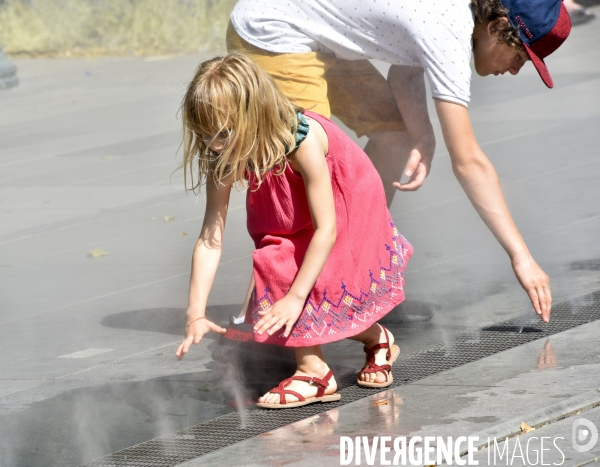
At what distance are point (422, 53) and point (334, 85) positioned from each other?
24.1 inches

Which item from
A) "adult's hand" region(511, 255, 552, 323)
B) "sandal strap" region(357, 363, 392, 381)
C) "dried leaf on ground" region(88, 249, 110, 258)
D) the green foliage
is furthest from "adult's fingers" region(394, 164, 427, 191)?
the green foliage

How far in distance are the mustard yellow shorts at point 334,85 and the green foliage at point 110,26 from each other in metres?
13.1

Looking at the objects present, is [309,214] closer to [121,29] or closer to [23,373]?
[23,373]

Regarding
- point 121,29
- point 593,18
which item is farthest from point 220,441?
point 121,29

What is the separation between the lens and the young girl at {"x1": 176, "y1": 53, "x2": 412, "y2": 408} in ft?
9.93

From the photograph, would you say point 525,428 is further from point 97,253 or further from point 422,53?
point 97,253

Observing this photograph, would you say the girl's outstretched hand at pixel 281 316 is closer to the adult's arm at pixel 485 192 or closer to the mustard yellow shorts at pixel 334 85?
the adult's arm at pixel 485 192

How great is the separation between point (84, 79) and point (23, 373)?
1134 centimetres

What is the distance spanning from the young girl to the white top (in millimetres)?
339

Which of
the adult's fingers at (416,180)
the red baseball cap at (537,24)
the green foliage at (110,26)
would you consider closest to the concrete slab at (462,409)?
the adult's fingers at (416,180)

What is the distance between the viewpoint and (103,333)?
418 centimetres

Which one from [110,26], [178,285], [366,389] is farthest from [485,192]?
[110,26]

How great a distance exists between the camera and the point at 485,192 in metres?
3.38

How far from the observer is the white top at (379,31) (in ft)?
10.8
